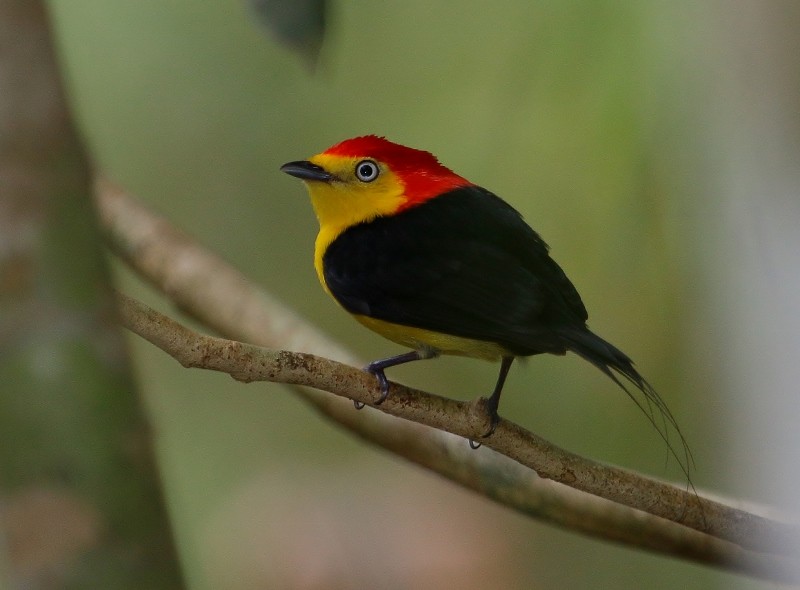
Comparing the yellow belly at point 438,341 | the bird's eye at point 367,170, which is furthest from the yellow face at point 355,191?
the yellow belly at point 438,341

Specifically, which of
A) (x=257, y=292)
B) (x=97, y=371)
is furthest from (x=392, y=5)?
(x=97, y=371)

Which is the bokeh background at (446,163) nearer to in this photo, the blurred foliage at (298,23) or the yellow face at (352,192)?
the yellow face at (352,192)

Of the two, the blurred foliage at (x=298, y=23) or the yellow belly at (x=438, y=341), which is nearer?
the blurred foliage at (x=298, y=23)

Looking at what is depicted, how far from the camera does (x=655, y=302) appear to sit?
12.6 feet

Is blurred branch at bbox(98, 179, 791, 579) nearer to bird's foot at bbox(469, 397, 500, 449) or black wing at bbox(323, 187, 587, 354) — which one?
bird's foot at bbox(469, 397, 500, 449)

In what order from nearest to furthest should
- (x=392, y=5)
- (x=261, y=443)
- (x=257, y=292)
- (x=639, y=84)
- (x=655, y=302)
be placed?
(x=257, y=292) → (x=639, y=84) → (x=655, y=302) → (x=392, y=5) → (x=261, y=443)

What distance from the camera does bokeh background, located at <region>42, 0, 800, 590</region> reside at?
3.40m

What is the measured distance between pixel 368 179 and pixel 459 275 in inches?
16.8

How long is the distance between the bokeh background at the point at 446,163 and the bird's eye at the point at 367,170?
97 centimetres

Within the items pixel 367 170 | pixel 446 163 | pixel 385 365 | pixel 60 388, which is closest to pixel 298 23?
pixel 367 170

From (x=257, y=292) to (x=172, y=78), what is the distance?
215 cm

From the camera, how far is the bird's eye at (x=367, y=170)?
217 centimetres

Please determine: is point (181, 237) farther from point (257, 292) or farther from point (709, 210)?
point (709, 210)

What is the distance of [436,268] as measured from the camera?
192 cm
